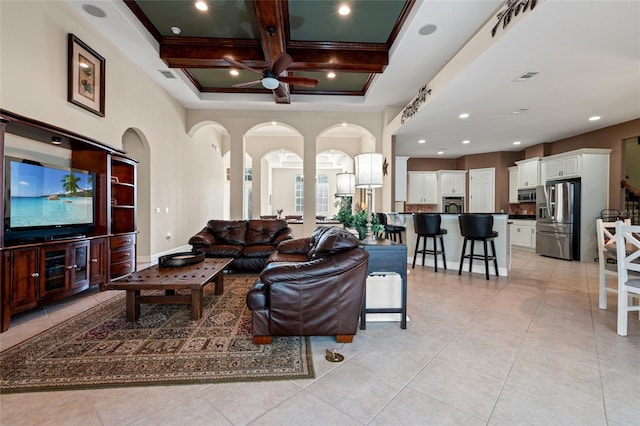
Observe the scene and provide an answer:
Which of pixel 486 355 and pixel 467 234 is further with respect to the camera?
pixel 467 234

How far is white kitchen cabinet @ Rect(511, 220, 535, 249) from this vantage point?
22.6 ft

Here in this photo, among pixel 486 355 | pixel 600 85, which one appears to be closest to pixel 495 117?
pixel 600 85

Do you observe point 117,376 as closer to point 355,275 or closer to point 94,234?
point 355,275

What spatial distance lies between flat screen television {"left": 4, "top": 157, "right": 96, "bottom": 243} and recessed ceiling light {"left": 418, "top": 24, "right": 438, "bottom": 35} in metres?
4.57

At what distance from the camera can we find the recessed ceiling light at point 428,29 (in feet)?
11.4

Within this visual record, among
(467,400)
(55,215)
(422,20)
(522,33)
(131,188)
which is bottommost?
(467,400)

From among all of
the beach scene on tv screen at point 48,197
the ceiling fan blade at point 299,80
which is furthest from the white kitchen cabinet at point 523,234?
the beach scene on tv screen at point 48,197

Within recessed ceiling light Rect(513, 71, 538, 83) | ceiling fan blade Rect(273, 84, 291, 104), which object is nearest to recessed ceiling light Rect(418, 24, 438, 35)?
recessed ceiling light Rect(513, 71, 538, 83)

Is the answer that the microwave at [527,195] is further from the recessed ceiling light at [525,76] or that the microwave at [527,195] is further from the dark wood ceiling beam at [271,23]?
the dark wood ceiling beam at [271,23]

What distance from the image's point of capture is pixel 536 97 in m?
4.05

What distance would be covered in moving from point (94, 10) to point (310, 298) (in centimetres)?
438

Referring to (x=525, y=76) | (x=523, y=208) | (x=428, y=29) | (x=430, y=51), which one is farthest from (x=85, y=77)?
(x=523, y=208)

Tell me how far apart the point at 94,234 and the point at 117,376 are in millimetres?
2488

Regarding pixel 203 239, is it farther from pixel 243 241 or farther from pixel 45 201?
pixel 45 201
